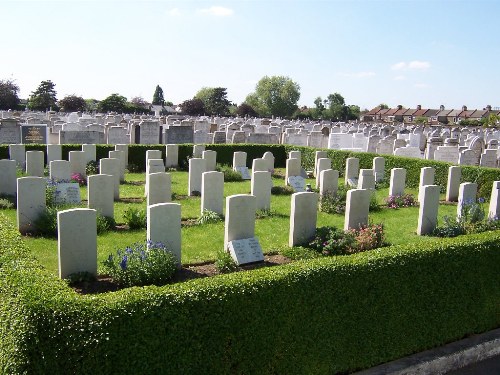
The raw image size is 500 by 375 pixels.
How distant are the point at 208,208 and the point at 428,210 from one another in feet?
16.5

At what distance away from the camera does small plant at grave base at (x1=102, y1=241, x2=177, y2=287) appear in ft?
23.0

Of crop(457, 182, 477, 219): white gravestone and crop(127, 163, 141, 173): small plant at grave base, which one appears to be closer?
crop(457, 182, 477, 219): white gravestone

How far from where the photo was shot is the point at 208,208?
11555mm

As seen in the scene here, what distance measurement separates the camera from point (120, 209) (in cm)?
1223

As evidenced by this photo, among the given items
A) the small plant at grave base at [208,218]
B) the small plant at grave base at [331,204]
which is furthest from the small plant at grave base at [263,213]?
the small plant at grave base at [331,204]

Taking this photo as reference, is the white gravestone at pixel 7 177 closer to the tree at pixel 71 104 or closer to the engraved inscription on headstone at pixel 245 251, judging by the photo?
the engraved inscription on headstone at pixel 245 251

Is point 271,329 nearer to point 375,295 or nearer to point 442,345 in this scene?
point 375,295

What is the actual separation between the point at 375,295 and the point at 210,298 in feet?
7.83

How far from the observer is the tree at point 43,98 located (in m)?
60.1

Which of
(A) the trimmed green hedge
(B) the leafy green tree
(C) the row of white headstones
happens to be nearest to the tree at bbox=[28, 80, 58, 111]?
(B) the leafy green tree

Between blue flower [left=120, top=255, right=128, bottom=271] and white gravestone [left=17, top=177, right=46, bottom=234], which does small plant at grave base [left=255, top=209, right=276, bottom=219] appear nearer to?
white gravestone [left=17, top=177, right=46, bottom=234]

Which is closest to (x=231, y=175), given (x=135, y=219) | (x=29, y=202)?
(x=135, y=219)

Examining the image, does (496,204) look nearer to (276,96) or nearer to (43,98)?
(43,98)

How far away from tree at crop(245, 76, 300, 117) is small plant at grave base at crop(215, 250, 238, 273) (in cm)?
8261
